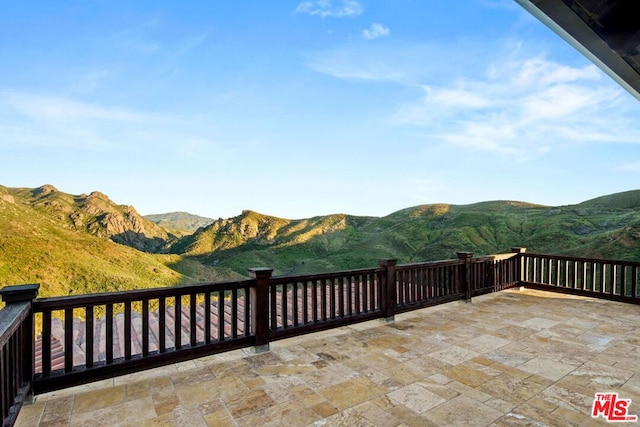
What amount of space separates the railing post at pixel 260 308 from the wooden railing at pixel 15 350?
1812mm

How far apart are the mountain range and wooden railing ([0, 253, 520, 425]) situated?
33.2ft

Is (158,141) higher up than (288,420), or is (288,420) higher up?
(158,141)

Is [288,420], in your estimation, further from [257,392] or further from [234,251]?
[234,251]

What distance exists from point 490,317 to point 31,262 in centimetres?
1571

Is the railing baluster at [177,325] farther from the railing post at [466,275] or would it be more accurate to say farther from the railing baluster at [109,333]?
the railing post at [466,275]

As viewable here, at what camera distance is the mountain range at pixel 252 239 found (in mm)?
12641

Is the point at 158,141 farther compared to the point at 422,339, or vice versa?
the point at 158,141

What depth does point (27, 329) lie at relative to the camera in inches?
90.7

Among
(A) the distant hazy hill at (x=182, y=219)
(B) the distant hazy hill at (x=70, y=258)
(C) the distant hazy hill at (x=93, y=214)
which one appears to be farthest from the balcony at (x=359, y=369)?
(A) the distant hazy hill at (x=182, y=219)

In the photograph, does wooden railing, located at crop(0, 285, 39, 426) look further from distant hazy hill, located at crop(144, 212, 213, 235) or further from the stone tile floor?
distant hazy hill, located at crop(144, 212, 213, 235)

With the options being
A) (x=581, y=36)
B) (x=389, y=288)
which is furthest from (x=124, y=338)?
(x=581, y=36)

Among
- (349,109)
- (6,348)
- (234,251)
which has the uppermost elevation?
(349,109)

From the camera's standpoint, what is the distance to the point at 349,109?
880 centimetres

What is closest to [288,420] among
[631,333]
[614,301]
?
[631,333]
